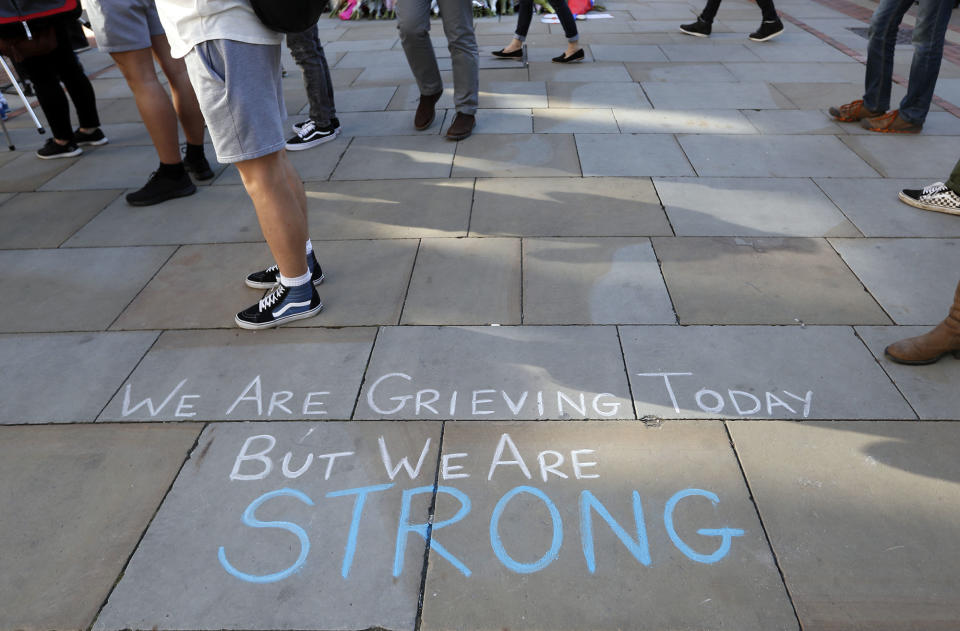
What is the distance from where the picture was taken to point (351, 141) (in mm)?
5074

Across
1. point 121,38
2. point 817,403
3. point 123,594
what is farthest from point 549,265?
point 121,38

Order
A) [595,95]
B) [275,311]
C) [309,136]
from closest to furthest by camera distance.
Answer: [275,311] < [309,136] < [595,95]

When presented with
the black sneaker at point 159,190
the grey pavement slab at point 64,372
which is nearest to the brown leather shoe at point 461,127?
the black sneaker at point 159,190

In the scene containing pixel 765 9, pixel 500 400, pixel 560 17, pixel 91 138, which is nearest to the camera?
pixel 500 400

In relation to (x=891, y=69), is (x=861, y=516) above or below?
below

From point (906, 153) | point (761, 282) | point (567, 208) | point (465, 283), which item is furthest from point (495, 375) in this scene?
point (906, 153)

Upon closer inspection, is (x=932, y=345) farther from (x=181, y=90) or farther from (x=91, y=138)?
(x=91, y=138)

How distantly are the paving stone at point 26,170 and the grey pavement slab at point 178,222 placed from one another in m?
0.88

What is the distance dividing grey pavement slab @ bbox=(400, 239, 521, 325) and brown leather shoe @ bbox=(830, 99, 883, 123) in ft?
10.5

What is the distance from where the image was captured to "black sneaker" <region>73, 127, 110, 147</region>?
208 inches

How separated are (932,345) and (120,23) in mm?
4433

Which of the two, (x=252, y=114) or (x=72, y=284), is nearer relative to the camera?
(x=252, y=114)

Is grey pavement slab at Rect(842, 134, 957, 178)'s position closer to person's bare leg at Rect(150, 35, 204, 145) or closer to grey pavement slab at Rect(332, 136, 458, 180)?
grey pavement slab at Rect(332, 136, 458, 180)

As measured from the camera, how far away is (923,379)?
8.21 feet
